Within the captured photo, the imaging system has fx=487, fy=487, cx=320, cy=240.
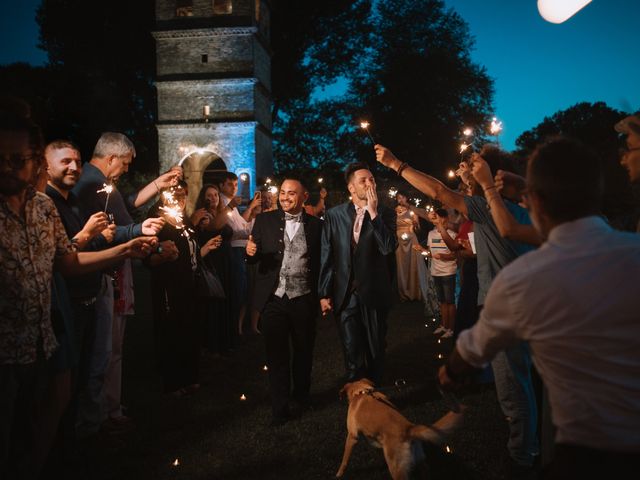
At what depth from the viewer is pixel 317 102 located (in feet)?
145

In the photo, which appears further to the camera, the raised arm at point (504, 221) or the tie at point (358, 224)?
the tie at point (358, 224)

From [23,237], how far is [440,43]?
44595mm

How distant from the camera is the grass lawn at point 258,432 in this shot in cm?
409

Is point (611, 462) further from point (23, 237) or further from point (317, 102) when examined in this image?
point (317, 102)

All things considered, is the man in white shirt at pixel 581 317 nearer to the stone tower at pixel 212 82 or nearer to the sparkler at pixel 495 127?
the sparkler at pixel 495 127

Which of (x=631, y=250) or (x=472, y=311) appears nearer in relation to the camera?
(x=631, y=250)

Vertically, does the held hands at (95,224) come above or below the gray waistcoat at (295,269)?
above

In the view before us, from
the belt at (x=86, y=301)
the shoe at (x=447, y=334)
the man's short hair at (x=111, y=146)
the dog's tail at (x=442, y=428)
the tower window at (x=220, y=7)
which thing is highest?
the tower window at (x=220, y=7)

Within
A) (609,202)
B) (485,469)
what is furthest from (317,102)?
(485,469)

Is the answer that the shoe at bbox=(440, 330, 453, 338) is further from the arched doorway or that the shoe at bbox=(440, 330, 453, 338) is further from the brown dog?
the arched doorway

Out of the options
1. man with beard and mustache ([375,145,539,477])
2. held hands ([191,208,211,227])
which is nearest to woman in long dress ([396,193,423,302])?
held hands ([191,208,211,227])

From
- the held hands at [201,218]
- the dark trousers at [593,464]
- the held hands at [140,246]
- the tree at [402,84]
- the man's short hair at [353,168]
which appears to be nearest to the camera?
the dark trousers at [593,464]

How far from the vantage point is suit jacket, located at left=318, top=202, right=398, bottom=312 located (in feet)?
17.2

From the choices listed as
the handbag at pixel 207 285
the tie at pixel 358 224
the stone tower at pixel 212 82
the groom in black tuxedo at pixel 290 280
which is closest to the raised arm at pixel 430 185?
the tie at pixel 358 224
